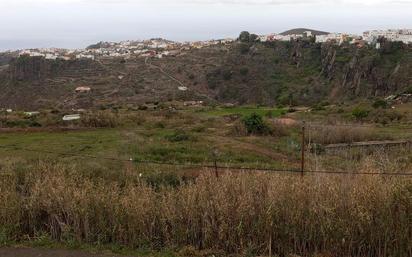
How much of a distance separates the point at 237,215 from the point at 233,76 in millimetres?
50410

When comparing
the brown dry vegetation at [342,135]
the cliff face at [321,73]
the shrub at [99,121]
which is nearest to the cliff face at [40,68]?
the cliff face at [321,73]

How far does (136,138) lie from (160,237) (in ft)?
37.2

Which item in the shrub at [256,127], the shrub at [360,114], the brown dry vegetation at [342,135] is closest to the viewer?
the brown dry vegetation at [342,135]

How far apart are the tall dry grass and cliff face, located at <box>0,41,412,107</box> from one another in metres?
38.5

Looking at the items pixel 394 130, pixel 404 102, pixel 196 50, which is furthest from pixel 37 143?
pixel 196 50

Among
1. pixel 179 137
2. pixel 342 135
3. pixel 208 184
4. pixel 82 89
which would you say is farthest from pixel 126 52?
pixel 208 184

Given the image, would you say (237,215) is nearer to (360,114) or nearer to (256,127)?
(256,127)

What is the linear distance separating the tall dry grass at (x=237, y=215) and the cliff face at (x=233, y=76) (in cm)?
3846

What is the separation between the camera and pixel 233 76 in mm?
55719

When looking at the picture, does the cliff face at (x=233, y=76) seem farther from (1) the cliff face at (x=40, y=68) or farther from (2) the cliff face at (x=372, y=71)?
(1) the cliff face at (x=40, y=68)

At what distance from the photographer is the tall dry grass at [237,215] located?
5598mm

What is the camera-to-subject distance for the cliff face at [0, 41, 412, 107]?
160 feet

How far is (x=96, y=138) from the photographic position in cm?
1788

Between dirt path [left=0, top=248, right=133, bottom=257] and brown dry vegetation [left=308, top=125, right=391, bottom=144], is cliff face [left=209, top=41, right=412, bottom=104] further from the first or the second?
dirt path [left=0, top=248, right=133, bottom=257]
